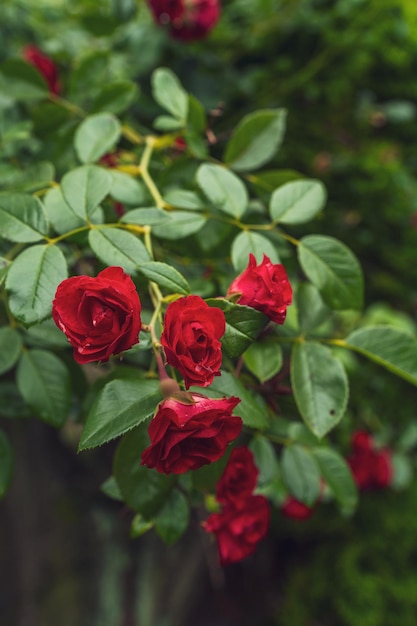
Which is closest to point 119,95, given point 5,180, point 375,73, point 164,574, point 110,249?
point 5,180

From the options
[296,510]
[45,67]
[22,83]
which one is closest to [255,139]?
[22,83]

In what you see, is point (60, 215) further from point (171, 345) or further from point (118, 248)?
point (171, 345)

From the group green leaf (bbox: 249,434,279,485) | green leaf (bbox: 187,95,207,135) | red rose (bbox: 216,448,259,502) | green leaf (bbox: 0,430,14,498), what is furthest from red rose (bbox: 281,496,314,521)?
green leaf (bbox: 187,95,207,135)

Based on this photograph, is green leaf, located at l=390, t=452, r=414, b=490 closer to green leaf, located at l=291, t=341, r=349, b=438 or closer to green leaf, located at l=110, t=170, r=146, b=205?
green leaf, located at l=291, t=341, r=349, b=438

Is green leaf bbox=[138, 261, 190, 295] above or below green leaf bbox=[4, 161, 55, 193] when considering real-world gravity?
above

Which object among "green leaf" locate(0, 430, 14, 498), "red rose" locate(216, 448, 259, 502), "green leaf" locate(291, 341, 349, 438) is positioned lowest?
"green leaf" locate(0, 430, 14, 498)

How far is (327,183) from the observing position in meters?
1.46

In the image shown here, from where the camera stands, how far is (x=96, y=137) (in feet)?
2.55

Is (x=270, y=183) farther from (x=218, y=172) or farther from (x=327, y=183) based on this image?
(x=327, y=183)

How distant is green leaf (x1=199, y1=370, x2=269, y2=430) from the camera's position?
55 centimetres

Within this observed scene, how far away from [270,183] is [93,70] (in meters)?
0.36

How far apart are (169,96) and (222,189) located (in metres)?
0.21

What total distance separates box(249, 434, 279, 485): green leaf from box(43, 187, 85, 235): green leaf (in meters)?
0.36

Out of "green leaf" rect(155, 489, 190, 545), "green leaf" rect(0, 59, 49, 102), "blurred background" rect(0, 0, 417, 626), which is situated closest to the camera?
"green leaf" rect(155, 489, 190, 545)
